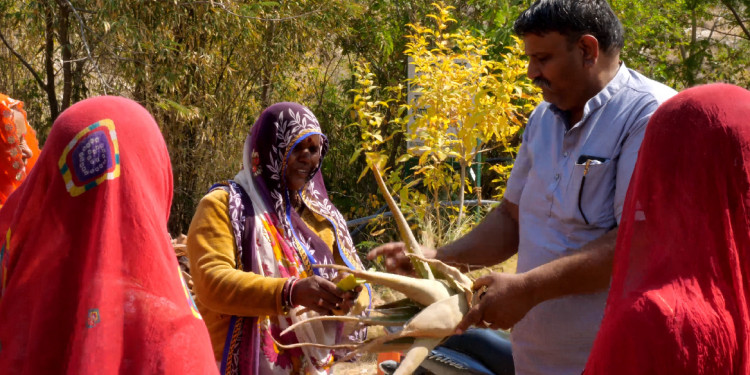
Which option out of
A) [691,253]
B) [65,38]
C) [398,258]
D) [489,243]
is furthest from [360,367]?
[691,253]

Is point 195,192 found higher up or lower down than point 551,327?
lower down

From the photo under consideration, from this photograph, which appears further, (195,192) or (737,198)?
(195,192)

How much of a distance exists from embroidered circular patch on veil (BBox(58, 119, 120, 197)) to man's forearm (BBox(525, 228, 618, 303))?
1.12 meters

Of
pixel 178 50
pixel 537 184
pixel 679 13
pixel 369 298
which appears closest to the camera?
pixel 537 184

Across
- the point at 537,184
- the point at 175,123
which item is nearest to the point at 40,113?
the point at 175,123

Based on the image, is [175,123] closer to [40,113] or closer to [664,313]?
[40,113]

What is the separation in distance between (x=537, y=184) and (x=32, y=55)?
575cm

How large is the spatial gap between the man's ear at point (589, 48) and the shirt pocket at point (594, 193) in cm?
33

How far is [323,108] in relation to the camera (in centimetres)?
973

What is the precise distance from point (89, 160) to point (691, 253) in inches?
48.3

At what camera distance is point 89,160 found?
1.70 metres

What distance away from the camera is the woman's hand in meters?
2.71

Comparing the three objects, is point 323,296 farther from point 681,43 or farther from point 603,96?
point 681,43

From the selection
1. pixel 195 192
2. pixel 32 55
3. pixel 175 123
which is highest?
pixel 32 55
